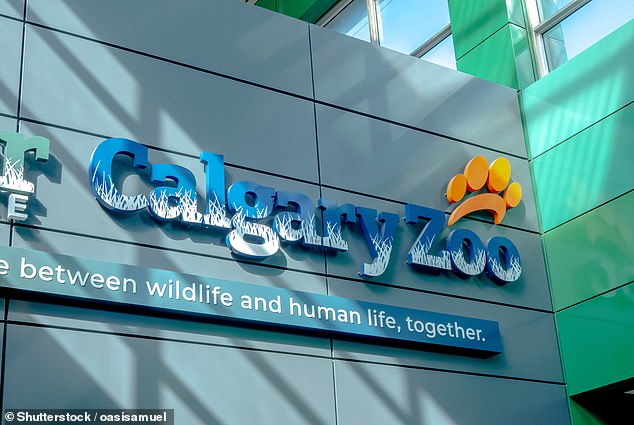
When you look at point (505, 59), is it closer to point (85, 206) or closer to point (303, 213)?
point (303, 213)

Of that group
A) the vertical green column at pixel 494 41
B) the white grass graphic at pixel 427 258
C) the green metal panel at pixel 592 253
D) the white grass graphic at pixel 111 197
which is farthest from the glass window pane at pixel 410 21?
the white grass graphic at pixel 111 197

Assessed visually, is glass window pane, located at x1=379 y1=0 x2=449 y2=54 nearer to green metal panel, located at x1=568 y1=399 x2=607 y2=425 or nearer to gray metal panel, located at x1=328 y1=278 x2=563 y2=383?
gray metal panel, located at x1=328 y1=278 x2=563 y2=383

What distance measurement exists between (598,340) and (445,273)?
1453mm

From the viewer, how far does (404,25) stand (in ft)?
42.2

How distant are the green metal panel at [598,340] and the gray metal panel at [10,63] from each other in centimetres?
518

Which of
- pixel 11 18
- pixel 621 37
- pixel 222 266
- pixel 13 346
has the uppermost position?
pixel 621 37

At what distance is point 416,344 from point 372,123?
207cm

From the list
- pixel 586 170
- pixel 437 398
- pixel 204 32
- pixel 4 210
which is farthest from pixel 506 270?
pixel 4 210

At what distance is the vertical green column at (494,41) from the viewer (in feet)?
35.6

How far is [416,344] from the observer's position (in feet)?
28.0

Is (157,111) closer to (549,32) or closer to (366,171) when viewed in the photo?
(366,171)

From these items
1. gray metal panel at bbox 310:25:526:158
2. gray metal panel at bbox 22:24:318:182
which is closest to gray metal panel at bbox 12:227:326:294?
gray metal panel at bbox 22:24:318:182

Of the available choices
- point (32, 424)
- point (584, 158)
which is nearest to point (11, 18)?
point (32, 424)

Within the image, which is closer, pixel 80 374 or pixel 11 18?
pixel 80 374
